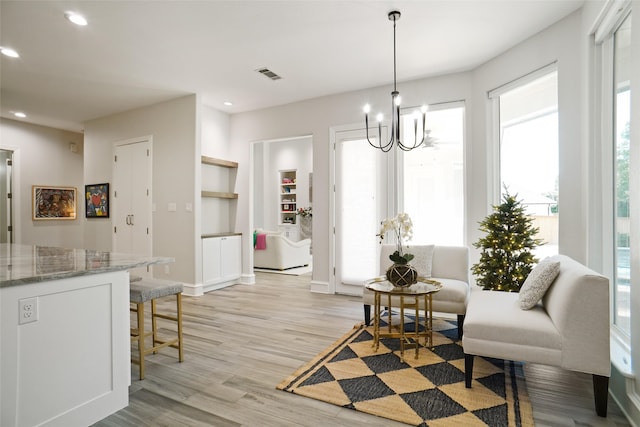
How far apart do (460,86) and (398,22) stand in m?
1.59

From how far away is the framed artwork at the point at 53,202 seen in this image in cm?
664

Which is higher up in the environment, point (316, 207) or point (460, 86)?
point (460, 86)

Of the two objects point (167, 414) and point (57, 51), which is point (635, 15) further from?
point (57, 51)

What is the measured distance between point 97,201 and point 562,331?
22.6 ft

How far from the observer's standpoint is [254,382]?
7.99 ft

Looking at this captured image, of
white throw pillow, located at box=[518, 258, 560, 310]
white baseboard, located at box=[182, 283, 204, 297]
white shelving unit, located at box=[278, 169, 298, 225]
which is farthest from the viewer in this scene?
white shelving unit, located at box=[278, 169, 298, 225]

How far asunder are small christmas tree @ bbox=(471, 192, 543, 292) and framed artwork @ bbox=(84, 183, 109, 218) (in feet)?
19.8

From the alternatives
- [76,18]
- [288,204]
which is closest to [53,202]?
[76,18]

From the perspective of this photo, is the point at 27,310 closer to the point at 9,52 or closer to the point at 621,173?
the point at 9,52

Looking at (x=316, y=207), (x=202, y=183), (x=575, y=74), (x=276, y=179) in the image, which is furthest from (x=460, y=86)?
(x=276, y=179)

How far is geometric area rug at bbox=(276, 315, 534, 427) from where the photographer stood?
2.01 meters

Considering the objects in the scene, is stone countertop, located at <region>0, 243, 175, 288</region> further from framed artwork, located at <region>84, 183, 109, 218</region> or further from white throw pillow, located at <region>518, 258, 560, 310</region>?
framed artwork, located at <region>84, 183, 109, 218</region>

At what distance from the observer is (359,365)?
2.68 meters

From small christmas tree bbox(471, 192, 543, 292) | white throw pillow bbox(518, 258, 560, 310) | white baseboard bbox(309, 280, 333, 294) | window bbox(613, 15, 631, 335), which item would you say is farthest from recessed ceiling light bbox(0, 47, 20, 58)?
window bbox(613, 15, 631, 335)
